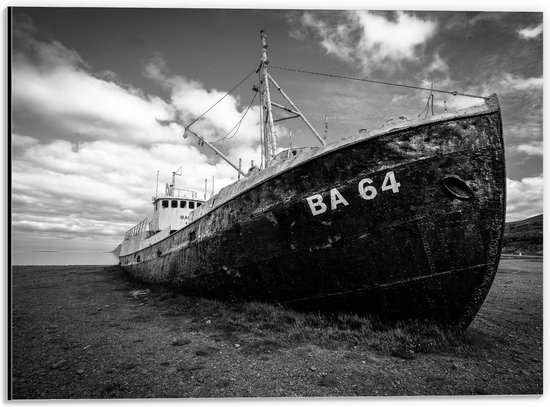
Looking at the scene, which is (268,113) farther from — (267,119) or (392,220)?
(392,220)

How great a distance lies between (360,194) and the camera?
12.6ft

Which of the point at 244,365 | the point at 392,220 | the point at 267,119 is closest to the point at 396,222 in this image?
the point at 392,220

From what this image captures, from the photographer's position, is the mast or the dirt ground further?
the mast

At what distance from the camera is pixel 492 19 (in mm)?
4301

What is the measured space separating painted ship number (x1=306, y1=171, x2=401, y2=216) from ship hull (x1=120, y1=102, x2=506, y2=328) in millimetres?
12

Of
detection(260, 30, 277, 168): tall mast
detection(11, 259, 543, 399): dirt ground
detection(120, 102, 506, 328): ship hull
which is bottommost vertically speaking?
detection(11, 259, 543, 399): dirt ground

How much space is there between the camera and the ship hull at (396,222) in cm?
358

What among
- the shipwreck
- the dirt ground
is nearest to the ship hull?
the shipwreck

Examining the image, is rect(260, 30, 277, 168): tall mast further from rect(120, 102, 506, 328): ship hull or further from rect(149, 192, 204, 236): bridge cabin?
rect(149, 192, 204, 236): bridge cabin

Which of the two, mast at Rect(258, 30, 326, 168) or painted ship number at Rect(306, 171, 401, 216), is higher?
mast at Rect(258, 30, 326, 168)

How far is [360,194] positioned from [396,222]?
1.84 feet

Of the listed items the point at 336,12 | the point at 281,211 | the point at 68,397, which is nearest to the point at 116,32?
the point at 336,12

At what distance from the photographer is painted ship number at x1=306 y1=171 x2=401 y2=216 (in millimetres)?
3725

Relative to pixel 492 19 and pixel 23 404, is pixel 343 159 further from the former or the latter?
pixel 23 404
